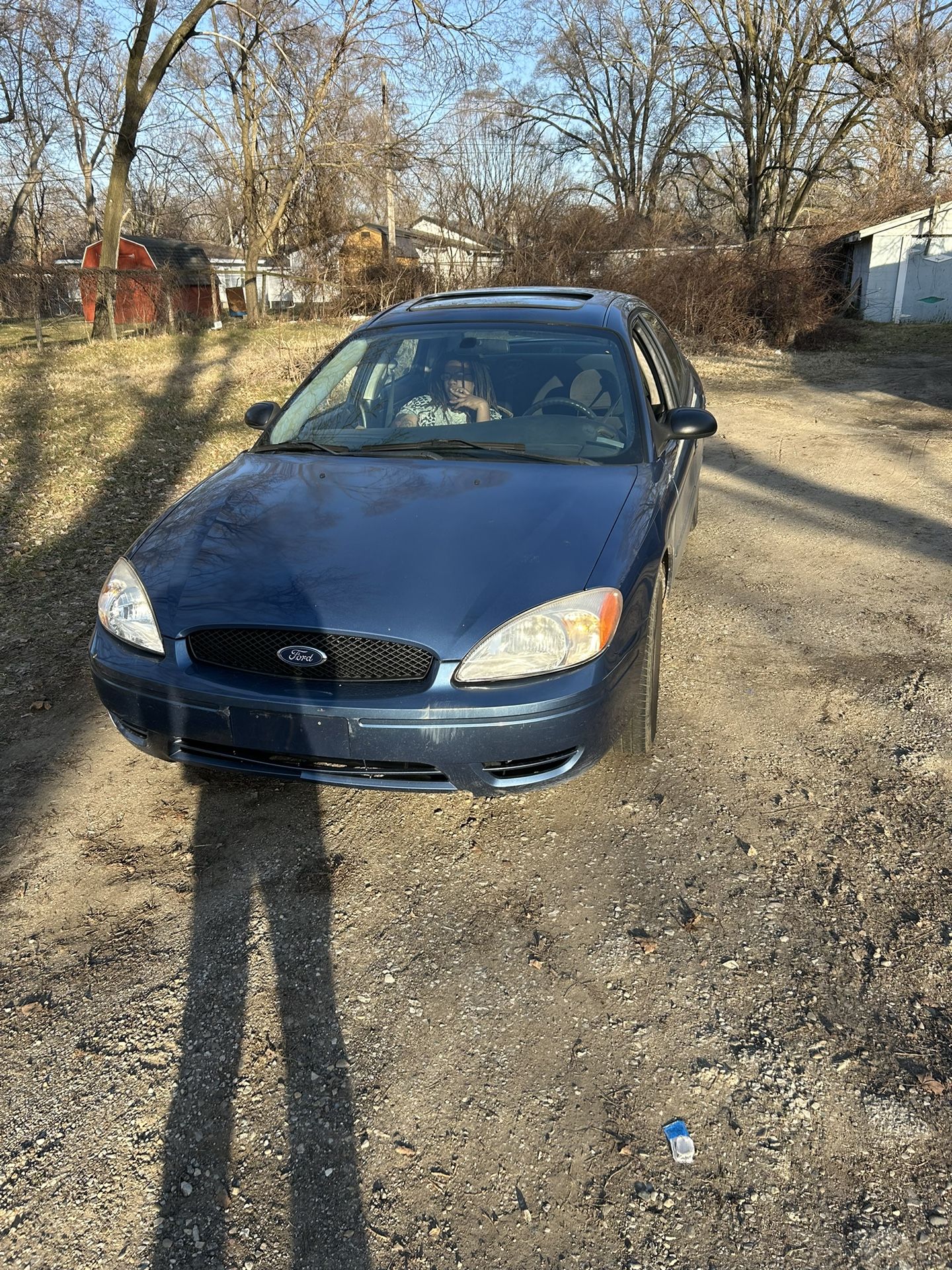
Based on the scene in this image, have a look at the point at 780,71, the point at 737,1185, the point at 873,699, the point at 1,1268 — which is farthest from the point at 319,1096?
the point at 780,71

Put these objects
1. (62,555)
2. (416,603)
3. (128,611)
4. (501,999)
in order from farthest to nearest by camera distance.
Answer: (62,555)
(128,611)
(416,603)
(501,999)

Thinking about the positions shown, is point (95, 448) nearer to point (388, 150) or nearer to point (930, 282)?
point (388, 150)

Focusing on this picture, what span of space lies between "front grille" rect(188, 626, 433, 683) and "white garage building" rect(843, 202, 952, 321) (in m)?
26.0

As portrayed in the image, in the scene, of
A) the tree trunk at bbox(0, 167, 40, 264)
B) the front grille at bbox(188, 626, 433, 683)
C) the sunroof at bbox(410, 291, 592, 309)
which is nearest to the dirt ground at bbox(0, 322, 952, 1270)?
the front grille at bbox(188, 626, 433, 683)

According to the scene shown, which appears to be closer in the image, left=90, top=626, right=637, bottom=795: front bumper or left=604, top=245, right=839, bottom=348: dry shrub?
left=90, top=626, right=637, bottom=795: front bumper

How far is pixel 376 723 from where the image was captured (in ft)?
8.29

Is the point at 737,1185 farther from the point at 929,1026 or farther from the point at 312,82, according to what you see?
the point at 312,82

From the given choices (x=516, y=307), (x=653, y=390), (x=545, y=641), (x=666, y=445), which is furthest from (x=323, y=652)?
(x=516, y=307)

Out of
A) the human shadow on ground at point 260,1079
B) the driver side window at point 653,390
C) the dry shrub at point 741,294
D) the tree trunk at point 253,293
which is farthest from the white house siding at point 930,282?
the human shadow on ground at point 260,1079

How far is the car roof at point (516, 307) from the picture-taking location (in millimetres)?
4238

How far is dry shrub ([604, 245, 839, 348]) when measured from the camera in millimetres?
18609

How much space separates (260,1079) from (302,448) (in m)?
2.57

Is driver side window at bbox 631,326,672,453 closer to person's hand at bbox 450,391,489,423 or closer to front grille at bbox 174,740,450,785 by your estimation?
person's hand at bbox 450,391,489,423

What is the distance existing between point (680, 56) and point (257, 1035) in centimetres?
3745
